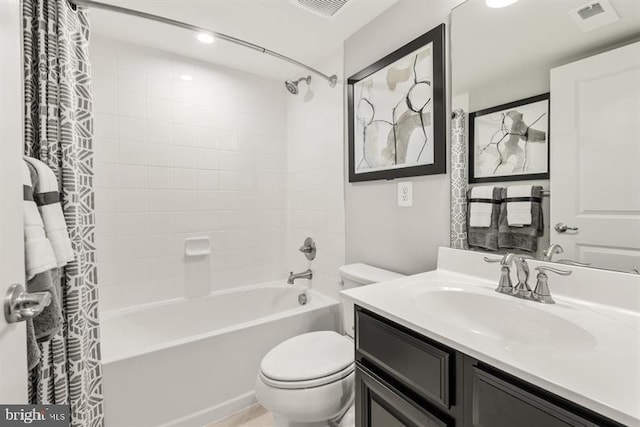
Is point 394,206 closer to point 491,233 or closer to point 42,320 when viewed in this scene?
point 491,233

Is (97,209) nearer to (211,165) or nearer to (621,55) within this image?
(211,165)

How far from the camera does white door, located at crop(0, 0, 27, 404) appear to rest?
1.85 feet

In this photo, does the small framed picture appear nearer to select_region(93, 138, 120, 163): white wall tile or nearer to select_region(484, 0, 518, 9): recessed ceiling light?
select_region(484, 0, 518, 9): recessed ceiling light

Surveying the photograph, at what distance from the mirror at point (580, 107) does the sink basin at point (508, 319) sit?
0.81ft

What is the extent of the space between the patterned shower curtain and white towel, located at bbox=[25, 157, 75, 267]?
169 millimetres

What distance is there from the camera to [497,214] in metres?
1.14

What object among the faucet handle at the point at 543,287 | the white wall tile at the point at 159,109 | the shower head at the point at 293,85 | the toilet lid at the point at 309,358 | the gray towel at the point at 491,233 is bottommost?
the toilet lid at the point at 309,358

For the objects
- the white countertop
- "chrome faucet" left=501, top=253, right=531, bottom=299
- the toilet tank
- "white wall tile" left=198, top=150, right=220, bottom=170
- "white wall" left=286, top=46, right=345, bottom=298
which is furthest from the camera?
"white wall tile" left=198, top=150, right=220, bottom=170

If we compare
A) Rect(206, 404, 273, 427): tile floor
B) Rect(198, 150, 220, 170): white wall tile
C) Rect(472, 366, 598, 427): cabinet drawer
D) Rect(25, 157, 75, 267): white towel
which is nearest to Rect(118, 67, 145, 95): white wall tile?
Rect(198, 150, 220, 170): white wall tile

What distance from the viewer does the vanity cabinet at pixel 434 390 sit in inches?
21.6

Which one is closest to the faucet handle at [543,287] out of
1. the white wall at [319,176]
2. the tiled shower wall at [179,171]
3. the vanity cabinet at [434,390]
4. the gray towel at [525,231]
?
the gray towel at [525,231]

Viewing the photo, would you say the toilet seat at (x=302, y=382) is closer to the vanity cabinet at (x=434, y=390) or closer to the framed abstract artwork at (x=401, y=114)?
the vanity cabinet at (x=434, y=390)

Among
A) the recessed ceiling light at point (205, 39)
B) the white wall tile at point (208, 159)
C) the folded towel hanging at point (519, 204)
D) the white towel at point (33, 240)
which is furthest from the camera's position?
the white wall tile at point (208, 159)

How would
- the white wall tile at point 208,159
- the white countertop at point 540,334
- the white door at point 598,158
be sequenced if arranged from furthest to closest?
the white wall tile at point 208,159, the white door at point 598,158, the white countertop at point 540,334
